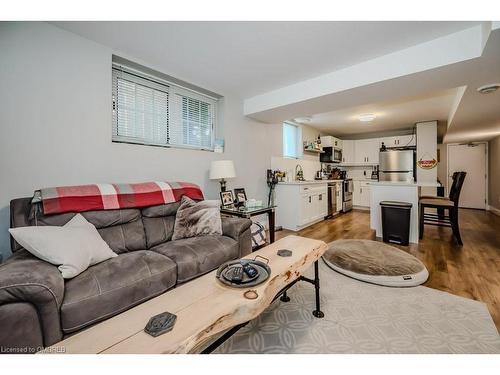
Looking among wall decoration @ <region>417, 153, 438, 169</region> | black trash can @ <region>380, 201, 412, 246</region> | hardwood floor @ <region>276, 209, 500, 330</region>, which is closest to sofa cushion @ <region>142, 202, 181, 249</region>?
hardwood floor @ <region>276, 209, 500, 330</region>

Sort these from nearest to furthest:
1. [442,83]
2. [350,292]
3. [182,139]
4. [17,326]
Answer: [17,326], [350,292], [442,83], [182,139]

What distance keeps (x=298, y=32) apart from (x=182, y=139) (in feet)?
6.07

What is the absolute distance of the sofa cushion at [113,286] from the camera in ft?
3.73

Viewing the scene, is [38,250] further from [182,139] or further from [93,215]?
[182,139]

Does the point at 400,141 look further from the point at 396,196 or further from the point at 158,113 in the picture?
the point at 158,113

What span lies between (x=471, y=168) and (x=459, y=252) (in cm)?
541

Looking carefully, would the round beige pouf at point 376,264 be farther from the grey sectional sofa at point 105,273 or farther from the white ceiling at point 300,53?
the white ceiling at point 300,53

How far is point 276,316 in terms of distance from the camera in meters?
1.59

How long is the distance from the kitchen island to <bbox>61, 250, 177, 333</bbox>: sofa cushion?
3299mm

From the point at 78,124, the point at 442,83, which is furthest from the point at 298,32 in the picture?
the point at 78,124

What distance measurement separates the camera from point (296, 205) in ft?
13.2

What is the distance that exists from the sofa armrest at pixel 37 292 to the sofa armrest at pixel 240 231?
130 centimetres

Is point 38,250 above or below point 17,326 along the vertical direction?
above

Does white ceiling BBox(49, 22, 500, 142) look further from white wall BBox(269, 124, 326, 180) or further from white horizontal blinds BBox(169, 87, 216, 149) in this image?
white wall BBox(269, 124, 326, 180)
